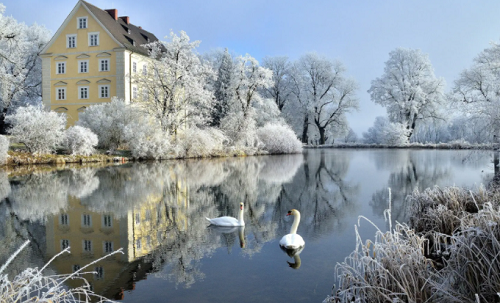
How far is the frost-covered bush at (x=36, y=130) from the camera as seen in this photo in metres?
24.6

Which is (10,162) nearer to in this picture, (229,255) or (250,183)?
(250,183)

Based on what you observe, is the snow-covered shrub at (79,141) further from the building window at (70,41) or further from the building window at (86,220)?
the building window at (86,220)

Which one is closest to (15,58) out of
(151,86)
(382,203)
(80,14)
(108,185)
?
(80,14)

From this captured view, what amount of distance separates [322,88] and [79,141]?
34161 millimetres

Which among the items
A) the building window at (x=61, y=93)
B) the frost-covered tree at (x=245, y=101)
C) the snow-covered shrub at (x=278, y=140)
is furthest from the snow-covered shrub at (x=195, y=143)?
the building window at (x=61, y=93)

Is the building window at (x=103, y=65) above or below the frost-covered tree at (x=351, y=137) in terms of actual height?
above

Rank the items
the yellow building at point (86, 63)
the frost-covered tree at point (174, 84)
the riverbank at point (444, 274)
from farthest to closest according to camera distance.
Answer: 1. the yellow building at point (86, 63)
2. the frost-covered tree at point (174, 84)
3. the riverbank at point (444, 274)

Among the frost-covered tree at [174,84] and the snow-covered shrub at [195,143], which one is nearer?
the frost-covered tree at [174,84]

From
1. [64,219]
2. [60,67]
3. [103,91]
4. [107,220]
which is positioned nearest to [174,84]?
[103,91]

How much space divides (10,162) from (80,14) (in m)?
18.1

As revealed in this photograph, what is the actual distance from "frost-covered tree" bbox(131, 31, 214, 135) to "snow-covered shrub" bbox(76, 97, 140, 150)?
170 cm

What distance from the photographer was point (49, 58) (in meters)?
37.0

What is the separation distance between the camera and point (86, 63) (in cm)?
3647

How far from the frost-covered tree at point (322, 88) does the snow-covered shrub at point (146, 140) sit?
2625 centimetres
